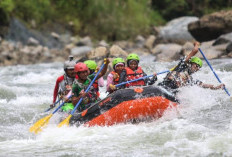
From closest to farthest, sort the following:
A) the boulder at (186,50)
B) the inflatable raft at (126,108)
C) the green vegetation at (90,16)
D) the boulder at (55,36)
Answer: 1. the inflatable raft at (126,108)
2. the boulder at (186,50)
3. the boulder at (55,36)
4. the green vegetation at (90,16)

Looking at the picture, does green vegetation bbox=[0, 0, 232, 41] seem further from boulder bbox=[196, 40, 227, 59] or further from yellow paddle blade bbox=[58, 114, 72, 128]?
yellow paddle blade bbox=[58, 114, 72, 128]

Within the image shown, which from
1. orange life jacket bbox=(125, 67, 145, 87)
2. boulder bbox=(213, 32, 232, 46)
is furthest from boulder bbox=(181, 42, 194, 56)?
orange life jacket bbox=(125, 67, 145, 87)

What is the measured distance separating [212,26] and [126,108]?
11732 millimetres

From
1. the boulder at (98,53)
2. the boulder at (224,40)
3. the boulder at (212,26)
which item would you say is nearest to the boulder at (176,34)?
the boulder at (212,26)

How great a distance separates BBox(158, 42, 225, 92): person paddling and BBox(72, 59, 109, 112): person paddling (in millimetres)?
1266

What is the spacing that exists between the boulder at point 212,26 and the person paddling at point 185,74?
32.5 ft

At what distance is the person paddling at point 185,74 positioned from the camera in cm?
765

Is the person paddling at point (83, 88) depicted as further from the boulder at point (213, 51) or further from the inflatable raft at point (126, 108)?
the boulder at point (213, 51)

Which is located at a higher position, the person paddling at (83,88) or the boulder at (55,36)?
the boulder at (55,36)

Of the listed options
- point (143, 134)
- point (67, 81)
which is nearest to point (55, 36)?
point (67, 81)

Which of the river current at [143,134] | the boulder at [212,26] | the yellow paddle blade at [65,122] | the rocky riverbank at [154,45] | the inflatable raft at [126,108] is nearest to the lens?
the river current at [143,134]

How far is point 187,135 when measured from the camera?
230 inches

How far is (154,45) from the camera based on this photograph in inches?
844

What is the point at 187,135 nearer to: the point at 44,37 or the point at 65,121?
the point at 65,121
